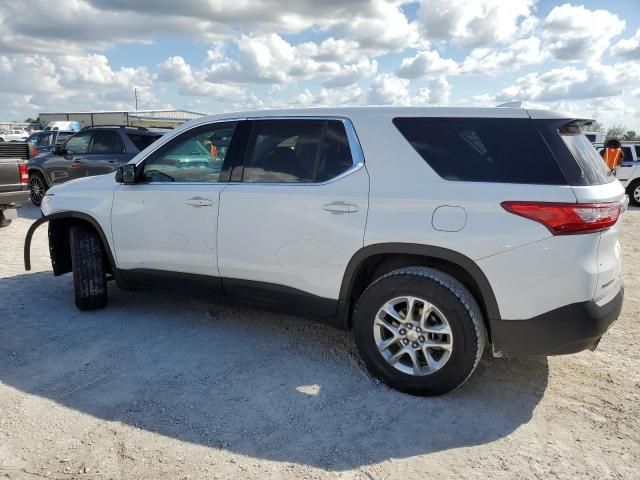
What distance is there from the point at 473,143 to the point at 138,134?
27.4 ft

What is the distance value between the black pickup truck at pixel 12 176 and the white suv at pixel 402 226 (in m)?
4.72

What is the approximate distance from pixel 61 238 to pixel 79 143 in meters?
6.31

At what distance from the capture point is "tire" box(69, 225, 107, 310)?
463 centimetres

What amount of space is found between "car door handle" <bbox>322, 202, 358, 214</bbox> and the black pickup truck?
20.5ft

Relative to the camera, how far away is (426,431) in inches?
115

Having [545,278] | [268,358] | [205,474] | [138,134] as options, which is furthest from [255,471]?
[138,134]

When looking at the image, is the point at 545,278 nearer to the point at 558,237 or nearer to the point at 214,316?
the point at 558,237

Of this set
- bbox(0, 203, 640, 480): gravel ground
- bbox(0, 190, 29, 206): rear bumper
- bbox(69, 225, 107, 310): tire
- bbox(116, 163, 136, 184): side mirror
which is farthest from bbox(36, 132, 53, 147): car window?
bbox(116, 163, 136, 184): side mirror

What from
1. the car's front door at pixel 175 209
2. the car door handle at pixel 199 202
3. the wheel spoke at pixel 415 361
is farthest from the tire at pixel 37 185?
the wheel spoke at pixel 415 361

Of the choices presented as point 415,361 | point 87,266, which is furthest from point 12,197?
point 415,361

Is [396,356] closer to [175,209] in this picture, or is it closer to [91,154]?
[175,209]

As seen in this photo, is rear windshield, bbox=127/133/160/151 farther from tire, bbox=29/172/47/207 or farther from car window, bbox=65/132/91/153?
tire, bbox=29/172/47/207

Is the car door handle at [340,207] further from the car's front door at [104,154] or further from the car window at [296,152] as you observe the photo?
the car's front door at [104,154]

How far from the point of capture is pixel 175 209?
407 centimetres
